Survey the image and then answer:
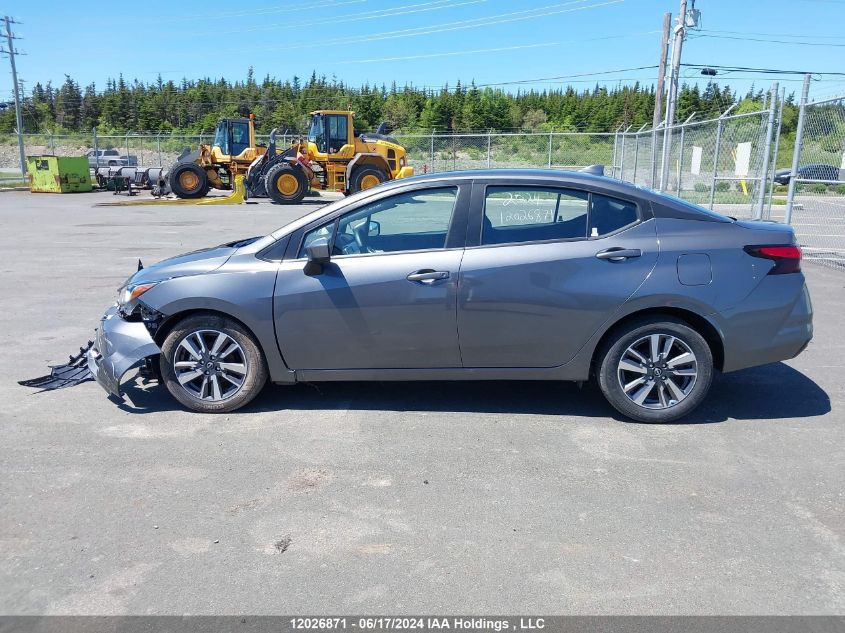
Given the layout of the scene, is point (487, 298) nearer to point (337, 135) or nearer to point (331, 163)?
point (331, 163)

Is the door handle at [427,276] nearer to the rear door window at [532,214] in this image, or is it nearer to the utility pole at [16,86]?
the rear door window at [532,214]

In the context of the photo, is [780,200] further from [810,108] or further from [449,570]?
[449,570]

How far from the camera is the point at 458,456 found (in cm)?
415

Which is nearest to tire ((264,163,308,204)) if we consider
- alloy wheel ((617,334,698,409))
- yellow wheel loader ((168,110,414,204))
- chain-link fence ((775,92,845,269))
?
yellow wheel loader ((168,110,414,204))

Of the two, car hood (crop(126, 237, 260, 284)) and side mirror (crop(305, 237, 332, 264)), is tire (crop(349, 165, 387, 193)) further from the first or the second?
side mirror (crop(305, 237, 332, 264))

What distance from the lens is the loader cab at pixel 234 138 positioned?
27.8 m

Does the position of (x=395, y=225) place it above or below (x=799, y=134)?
below

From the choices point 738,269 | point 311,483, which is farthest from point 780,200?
point 311,483

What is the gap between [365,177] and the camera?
25.0 m

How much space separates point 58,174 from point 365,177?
17.9m

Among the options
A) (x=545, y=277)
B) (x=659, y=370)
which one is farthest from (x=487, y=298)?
(x=659, y=370)

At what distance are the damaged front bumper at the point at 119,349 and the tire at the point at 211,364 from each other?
0.14 meters

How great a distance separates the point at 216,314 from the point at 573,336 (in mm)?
2434

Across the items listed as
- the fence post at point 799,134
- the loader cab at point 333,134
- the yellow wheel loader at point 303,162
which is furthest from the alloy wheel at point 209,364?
the loader cab at point 333,134
